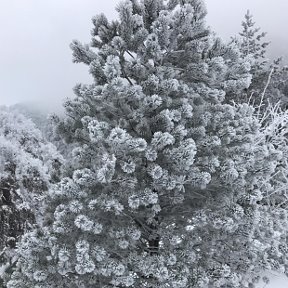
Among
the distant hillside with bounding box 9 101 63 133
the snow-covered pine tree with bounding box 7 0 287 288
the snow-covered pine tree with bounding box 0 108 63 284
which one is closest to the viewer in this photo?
the snow-covered pine tree with bounding box 7 0 287 288

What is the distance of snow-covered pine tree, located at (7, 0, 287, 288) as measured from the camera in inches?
303

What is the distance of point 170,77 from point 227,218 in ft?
9.01

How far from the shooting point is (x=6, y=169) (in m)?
15.2

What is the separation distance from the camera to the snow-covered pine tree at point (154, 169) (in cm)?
771

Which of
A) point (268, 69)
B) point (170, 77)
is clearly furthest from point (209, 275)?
point (268, 69)

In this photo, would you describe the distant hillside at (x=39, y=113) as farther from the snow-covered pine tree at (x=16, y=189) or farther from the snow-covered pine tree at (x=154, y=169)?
the snow-covered pine tree at (x=154, y=169)

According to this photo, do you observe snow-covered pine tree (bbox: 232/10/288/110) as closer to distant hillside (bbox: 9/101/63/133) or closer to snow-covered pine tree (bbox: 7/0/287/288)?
distant hillside (bbox: 9/101/63/133)

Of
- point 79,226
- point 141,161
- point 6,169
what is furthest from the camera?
point 6,169

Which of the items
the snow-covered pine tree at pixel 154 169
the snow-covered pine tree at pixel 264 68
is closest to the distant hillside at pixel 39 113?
the snow-covered pine tree at pixel 154 169

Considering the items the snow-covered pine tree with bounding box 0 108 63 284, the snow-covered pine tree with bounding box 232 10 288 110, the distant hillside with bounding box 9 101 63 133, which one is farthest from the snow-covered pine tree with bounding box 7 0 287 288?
the snow-covered pine tree with bounding box 232 10 288 110

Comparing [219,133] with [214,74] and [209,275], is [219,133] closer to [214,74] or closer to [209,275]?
[214,74]

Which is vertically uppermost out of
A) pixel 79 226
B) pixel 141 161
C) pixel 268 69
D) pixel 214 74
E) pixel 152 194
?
pixel 268 69

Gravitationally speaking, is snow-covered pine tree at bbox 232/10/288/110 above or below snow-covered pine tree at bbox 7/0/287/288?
above

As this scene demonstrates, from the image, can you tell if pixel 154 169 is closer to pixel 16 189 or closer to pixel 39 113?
pixel 16 189
